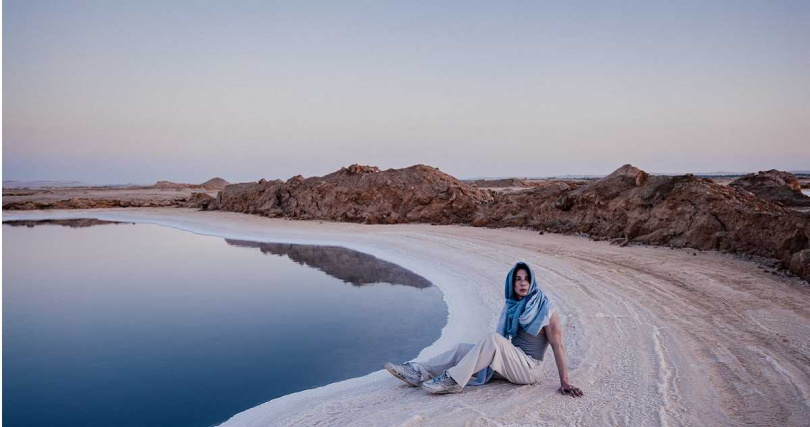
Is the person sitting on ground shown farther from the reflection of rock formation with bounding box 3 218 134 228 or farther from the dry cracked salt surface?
the reflection of rock formation with bounding box 3 218 134 228

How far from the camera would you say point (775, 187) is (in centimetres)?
1386

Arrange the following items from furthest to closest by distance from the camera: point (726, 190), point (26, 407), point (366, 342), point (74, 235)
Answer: point (74, 235) → point (726, 190) → point (366, 342) → point (26, 407)

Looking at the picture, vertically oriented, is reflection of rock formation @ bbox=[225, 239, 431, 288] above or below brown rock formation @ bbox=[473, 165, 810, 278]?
Answer: below

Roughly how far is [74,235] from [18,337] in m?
13.6

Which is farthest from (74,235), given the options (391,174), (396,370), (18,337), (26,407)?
(396,370)

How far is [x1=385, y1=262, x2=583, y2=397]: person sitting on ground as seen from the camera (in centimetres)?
395

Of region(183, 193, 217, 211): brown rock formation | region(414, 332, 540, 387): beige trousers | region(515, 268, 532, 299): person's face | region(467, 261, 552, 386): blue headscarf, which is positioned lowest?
region(414, 332, 540, 387): beige trousers

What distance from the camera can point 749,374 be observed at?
4.16 m

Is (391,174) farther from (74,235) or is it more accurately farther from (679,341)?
(679,341)

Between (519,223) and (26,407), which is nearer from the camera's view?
(26,407)

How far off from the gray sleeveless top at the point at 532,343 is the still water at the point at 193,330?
1947mm

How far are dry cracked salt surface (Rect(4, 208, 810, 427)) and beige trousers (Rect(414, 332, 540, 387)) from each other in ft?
0.36

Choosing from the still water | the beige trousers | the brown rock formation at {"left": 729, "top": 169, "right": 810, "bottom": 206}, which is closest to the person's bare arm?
the beige trousers

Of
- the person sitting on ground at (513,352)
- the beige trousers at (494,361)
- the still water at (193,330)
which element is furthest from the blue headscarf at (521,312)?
the still water at (193,330)
